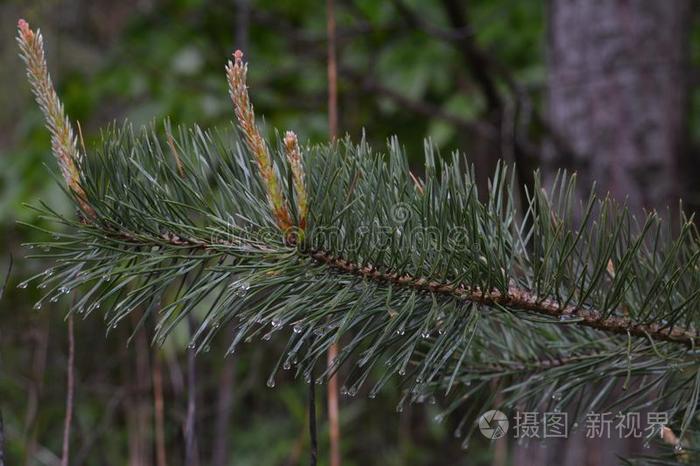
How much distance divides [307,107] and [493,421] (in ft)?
3.42

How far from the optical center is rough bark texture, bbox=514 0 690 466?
4.15 ft

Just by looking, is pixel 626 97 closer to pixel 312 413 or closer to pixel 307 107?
pixel 307 107

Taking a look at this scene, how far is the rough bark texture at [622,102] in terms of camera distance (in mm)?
1266

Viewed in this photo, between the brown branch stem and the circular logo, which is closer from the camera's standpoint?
the brown branch stem

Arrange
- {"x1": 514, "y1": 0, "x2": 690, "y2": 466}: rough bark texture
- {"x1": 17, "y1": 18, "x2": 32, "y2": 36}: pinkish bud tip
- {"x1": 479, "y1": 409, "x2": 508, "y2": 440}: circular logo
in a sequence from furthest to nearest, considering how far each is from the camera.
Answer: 1. {"x1": 514, "y1": 0, "x2": 690, "y2": 466}: rough bark texture
2. {"x1": 479, "y1": 409, "x2": 508, "y2": 440}: circular logo
3. {"x1": 17, "y1": 18, "x2": 32, "y2": 36}: pinkish bud tip

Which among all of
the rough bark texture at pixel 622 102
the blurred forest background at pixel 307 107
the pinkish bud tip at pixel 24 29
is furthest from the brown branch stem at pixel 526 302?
the rough bark texture at pixel 622 102

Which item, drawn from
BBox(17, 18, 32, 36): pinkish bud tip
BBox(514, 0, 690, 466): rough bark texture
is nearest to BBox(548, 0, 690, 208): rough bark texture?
BBox(514, 0, 690, 466): rough bark texture

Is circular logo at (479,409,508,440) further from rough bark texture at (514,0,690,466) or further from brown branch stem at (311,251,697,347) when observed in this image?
rough bark texture at (514,0,690,466)

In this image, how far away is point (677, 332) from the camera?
19.0 inches

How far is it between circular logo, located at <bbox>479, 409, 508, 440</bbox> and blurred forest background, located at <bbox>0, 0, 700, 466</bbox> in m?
0.28

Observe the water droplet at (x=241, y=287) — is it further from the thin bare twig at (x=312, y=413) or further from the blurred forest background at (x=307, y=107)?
the blurred forest background at (x=307, y=107)

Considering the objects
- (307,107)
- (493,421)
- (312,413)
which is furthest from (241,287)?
(307,107)

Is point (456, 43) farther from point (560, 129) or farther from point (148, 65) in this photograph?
point (148, 65)

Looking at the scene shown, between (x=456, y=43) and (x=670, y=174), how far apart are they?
0.44 m
